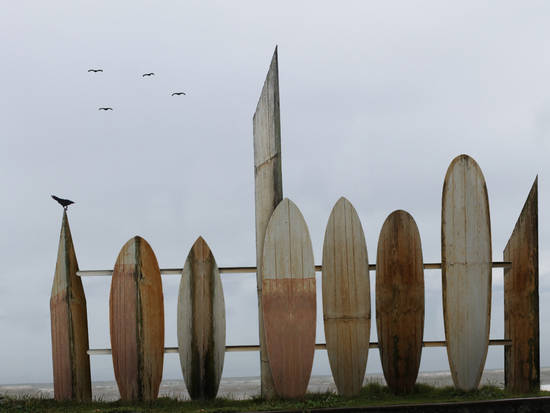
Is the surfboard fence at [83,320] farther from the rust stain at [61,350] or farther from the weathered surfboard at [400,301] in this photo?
the weathered surfboard at [400,301]

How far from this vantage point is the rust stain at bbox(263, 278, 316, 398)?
573cm

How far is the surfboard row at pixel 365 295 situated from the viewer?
5754 millimetres

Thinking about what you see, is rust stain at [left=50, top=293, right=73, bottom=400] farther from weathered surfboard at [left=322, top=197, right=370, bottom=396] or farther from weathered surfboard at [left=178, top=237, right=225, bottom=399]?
weathered surfboard at [left=322, top=197, right=370, bottom=396]

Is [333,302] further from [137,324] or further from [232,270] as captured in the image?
[137,324]

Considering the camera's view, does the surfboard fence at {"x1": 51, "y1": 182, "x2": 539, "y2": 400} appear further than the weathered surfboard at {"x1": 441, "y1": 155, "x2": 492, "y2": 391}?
Yes

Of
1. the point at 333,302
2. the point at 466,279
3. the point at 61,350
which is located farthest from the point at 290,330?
the point at 61,350

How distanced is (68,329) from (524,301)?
388 cm

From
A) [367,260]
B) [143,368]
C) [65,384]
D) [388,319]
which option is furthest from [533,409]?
[65,384]

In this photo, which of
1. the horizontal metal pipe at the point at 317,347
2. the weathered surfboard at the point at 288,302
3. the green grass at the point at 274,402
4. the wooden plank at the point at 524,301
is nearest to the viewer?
the green grass at the point at 274,402

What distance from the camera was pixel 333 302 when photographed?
5773 mm

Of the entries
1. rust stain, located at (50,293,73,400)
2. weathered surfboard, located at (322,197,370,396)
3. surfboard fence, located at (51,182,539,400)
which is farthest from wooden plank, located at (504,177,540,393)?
rust stain, located at (50,293,73,400)

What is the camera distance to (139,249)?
5.98 metres

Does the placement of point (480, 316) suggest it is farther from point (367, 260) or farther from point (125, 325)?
point (125, 325)

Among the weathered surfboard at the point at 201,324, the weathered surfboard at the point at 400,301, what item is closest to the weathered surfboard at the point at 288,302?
the weathered surfboard at the point at 201,324
